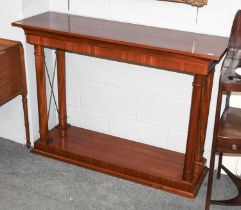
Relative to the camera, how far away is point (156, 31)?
2.37m

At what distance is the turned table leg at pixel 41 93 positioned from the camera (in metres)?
2.49

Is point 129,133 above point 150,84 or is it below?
below

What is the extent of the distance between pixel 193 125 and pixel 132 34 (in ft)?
1.91

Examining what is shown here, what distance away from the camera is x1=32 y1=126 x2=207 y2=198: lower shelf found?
2.48m

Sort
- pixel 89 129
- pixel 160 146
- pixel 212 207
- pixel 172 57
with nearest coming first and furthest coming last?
pixel 172 57, pixel 212 207, pixel 160 146, pixel 89 129

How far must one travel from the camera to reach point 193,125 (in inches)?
89.0

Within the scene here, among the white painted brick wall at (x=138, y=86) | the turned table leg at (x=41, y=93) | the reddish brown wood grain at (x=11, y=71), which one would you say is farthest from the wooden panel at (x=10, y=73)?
the white painted brick wall at (x=138, y=86)

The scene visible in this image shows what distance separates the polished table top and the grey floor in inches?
33.9

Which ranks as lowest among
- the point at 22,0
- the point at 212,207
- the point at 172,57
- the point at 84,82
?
the point at 212,207

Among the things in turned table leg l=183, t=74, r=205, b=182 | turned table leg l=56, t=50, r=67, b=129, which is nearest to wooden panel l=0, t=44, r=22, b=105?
turned table leg l=56, t=50, r=67, b=129

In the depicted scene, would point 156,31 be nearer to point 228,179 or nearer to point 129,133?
point 129,133

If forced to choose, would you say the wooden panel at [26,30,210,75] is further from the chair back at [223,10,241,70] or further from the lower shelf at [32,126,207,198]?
the lower shelf at [32,126,207,198]

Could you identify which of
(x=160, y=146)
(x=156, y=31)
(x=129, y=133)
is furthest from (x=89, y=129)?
(x=156, y=31)

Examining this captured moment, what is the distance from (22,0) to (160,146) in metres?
1.24
